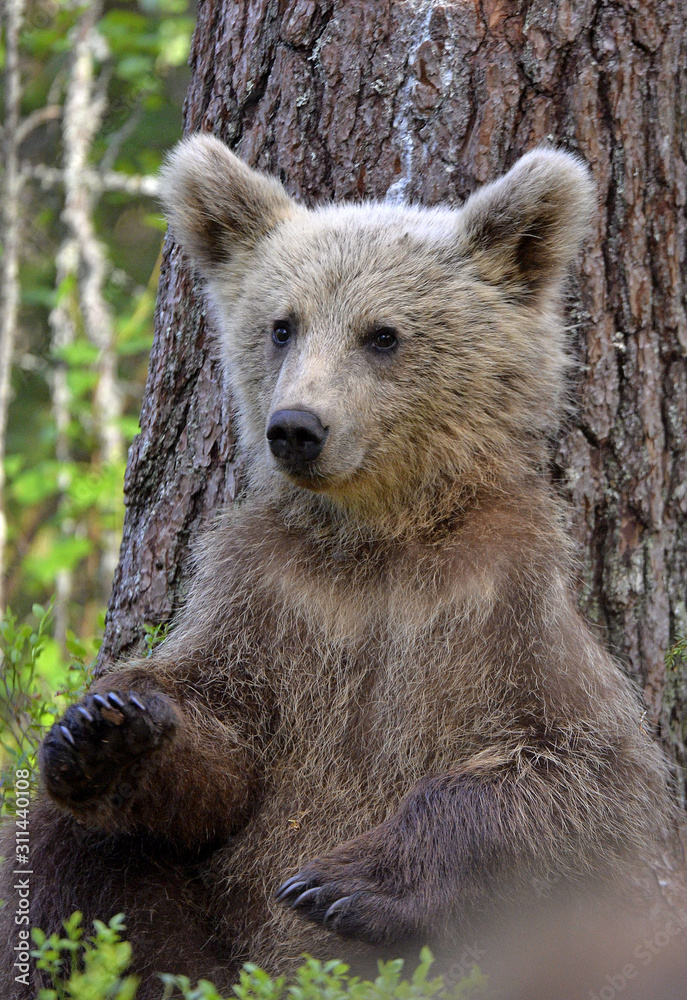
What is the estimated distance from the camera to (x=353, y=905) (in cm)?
294

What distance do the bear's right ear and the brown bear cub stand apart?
17 millimetres

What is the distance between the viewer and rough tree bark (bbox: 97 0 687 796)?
3.95 m

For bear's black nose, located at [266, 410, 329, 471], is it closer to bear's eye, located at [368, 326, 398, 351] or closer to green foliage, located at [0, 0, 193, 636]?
bear's eye, located at [368, 326, 398, 351]

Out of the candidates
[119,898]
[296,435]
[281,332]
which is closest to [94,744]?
[119,898]

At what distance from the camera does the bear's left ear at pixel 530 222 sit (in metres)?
3.44

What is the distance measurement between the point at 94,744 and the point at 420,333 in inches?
69.3

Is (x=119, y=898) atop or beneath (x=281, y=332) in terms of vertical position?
beneath

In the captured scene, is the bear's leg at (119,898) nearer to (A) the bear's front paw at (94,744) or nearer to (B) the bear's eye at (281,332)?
(A) the bear's front paw at (94,744)

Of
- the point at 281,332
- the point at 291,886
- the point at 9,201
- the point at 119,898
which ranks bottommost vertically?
the point at 119,898

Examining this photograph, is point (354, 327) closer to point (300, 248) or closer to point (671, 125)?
point (300, 248)

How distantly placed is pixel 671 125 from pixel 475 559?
6.56ft

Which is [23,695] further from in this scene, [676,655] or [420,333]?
[676,655]

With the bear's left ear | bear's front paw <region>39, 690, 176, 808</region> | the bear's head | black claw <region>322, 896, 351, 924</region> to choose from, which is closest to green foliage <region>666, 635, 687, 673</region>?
the bear's head

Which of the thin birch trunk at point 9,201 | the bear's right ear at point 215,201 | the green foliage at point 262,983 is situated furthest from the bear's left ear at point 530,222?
the thin birch trunk at point 9,201
